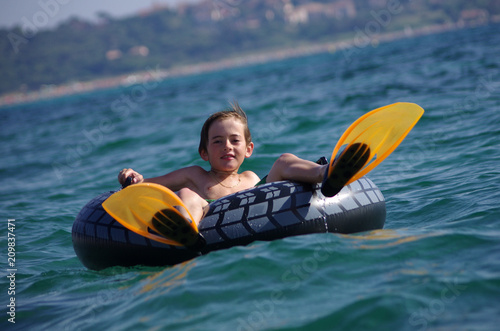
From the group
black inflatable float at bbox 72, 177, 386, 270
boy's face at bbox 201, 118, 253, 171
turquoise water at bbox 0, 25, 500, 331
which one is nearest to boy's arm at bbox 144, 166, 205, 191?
boy's face at bbox 201, 118, 253, 171

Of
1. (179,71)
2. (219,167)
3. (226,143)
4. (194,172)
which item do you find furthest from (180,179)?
(179,71)

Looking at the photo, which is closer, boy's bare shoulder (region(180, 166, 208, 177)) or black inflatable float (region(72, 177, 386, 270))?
black inflatable float (region(72, 177, 386, 270))

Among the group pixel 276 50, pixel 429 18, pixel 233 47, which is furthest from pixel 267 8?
pixel 429 18

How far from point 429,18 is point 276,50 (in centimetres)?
3481

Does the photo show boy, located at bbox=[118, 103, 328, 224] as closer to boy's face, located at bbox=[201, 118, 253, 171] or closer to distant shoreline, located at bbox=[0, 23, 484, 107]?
boy's face, located at bbox=[201, 118, 253, 171]

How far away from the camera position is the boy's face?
4227mm

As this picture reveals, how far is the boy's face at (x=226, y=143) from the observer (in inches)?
166

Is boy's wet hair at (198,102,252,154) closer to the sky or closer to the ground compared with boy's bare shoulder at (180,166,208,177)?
closer to the sky

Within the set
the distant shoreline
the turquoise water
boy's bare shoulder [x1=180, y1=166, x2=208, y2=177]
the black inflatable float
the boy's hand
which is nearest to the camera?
the turquoise water

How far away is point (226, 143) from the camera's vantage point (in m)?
4.22

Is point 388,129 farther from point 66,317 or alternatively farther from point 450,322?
point 66,317

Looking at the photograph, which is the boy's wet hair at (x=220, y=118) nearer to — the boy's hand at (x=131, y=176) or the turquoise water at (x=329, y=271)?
the boy's hand at (x=131, y=176)

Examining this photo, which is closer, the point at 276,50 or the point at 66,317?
the point at 66,317

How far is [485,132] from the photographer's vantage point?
708 centimetres
